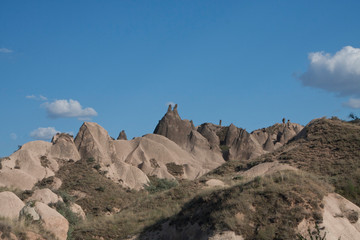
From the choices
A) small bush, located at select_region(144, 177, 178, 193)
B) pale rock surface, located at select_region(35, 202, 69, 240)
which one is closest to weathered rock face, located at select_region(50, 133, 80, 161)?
small bush, located at select_region(144, 177, 178, 193)

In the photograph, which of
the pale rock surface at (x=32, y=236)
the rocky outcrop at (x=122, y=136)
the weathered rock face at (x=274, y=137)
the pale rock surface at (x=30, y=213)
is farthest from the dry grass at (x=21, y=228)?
the weathered rock face at (x=274, y=137)

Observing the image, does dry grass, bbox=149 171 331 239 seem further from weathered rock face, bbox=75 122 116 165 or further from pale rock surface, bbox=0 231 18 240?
weathered rock face, bbox=75 122 116 165

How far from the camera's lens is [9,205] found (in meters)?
18.8

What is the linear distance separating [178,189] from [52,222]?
1091cm

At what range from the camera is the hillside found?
15.5 m

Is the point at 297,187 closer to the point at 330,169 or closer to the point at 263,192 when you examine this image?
the point at 263,192

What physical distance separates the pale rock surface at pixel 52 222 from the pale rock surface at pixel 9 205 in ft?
5.15

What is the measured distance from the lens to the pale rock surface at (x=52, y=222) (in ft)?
53.5

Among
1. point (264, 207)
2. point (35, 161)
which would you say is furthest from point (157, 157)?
point (264, 207)

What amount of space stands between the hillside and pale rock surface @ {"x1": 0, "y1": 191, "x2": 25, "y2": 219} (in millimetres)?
39

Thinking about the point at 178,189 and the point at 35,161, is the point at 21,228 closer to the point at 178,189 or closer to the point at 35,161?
the point at 178,189

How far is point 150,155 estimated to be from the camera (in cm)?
5691

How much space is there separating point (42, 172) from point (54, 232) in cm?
2524

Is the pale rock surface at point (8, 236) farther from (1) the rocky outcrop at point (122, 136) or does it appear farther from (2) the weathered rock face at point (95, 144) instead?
(1) the rocky outcrop at point (122, 136)
